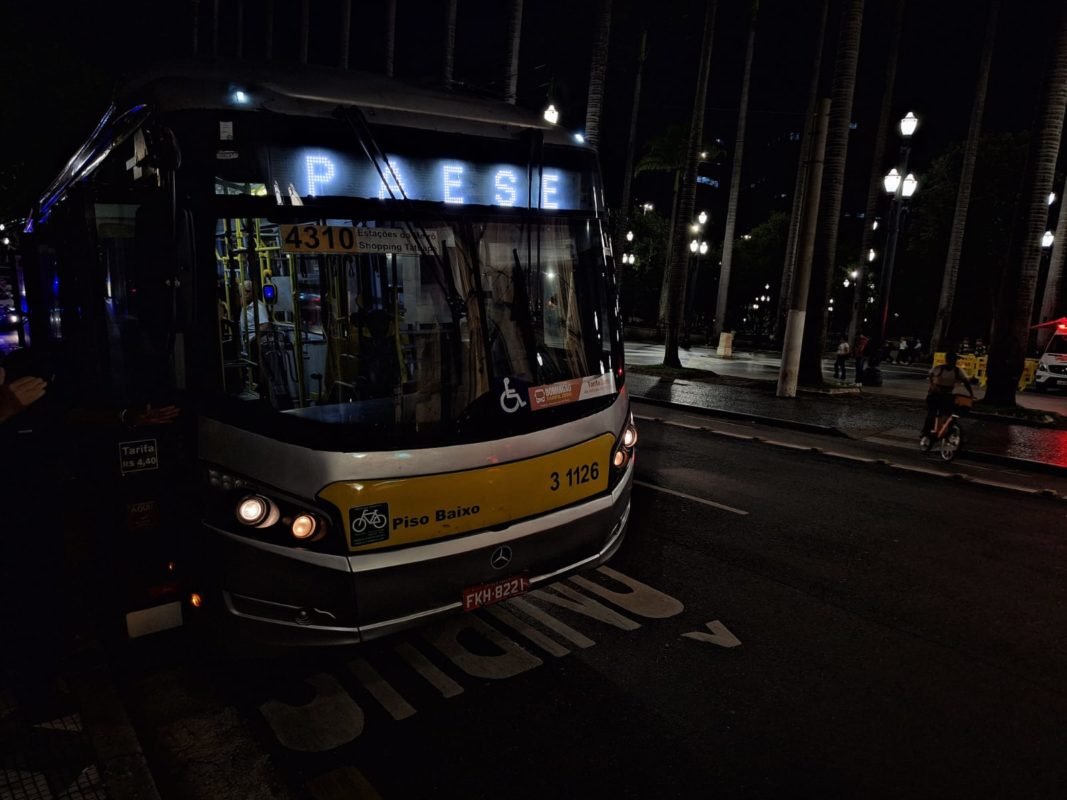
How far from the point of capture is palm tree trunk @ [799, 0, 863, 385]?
1739 cm

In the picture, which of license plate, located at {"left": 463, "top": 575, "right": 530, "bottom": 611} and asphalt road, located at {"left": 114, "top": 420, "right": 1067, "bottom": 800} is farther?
license plate, located at {"left": 463, "top": 575, "right": 530, "bottom": 611}

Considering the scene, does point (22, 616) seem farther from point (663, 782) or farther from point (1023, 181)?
point (1023, 181)

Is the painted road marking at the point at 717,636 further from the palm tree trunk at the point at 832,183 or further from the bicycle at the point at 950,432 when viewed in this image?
the palm tree trunk at the point at 832,183

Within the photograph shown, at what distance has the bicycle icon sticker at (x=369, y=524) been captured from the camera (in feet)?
11.6

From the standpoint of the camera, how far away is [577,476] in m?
4.44

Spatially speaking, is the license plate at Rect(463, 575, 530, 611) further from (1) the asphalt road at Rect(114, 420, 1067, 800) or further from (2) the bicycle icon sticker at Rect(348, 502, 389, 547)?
(2) the bicycle icon sticker at Rect(348, 502, 389, 547)

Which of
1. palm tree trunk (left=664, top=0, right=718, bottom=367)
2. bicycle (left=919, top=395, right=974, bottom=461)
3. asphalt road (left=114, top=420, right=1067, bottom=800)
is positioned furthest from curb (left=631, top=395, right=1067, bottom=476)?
palm tree trunk (left=664, top=0, right=718, bottom=367)

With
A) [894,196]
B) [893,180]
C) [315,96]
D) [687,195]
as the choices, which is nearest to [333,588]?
[315,96]

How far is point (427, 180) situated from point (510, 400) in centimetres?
134

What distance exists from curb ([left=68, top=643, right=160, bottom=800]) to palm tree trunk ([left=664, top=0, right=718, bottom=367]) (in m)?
20.5

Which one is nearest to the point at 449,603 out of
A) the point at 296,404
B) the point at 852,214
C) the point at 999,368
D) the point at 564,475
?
the point at 564,475

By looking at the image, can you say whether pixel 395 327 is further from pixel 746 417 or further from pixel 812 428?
pixel 746 417

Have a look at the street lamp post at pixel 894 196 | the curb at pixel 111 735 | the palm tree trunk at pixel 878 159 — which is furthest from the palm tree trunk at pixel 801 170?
the curb at pixel 111 735

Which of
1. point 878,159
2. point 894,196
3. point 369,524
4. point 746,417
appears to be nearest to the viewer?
point 369,524
